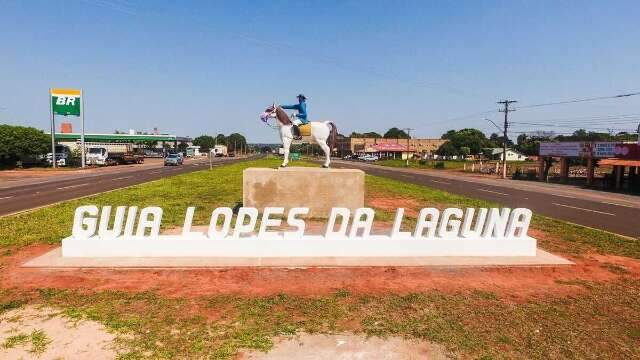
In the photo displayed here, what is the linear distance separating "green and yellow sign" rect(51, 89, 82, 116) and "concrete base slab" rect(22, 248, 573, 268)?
46.8m

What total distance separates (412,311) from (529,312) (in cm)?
211

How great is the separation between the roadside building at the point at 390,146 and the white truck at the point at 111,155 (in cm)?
7639

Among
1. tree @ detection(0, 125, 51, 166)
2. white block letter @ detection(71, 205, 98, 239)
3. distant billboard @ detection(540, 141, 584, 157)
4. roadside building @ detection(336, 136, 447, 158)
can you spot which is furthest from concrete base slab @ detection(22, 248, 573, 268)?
roadside building @ detection(336, 136, 447, 158)

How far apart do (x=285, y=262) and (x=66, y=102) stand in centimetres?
5150

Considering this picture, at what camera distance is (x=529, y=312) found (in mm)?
6898

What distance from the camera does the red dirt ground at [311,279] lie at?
7.71 m

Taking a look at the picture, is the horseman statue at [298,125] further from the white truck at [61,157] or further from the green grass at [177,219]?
the white truck at [61,157]

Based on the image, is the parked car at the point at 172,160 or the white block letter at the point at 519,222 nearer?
the white block letter at the point at 519,222

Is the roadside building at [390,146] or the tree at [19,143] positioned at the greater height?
the roadside building at [390,146]

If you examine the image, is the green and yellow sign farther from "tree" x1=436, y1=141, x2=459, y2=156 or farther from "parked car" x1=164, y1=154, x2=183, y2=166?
"tree" x1=436, y1=141, x2=459, y2=156

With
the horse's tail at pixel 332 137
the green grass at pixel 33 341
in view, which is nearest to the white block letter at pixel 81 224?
the green grass at pixel 33 341

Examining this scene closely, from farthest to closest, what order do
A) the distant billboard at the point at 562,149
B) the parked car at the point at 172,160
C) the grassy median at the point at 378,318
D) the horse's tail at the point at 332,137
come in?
the parked car at the point at 172,160 → the distant billboard at the point at 562,149 → the horse's tail at the point at 332,137 → the grassy median at the point at 378,318

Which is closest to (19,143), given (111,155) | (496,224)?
(111,155)

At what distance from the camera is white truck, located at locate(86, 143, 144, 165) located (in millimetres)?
54287
